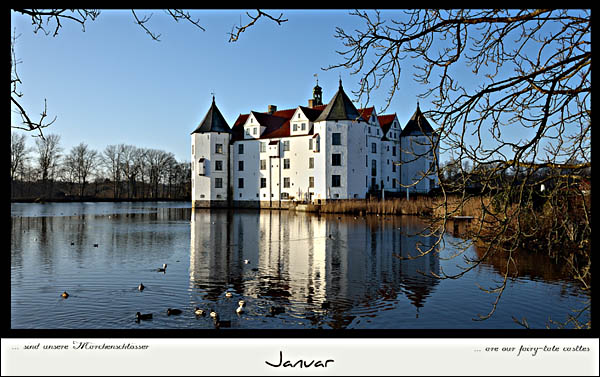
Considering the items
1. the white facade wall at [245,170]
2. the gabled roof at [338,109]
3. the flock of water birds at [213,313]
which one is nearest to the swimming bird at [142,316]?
the flock of water birds at [213,313]

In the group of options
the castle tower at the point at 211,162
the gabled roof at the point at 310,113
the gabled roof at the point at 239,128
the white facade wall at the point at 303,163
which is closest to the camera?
the white facade wall at the point at 303,163

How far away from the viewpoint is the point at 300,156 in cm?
4425

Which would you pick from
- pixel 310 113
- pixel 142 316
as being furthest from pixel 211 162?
pixel 142 316

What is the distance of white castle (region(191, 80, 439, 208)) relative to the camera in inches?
1629

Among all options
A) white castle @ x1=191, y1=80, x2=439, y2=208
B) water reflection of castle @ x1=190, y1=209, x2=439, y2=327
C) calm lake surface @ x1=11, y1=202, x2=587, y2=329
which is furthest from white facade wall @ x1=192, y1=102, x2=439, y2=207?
calm lake surface @ x1=11, y1=202, x2=587, y2=329

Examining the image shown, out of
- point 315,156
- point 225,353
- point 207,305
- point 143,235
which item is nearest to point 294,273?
point 207,305

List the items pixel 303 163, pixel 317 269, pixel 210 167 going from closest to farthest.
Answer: pixel 317 269, pixel 303 163, pixel 210 167

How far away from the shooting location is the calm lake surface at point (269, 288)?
6.24 metres

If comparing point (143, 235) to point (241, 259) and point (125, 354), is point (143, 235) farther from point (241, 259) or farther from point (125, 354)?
point (125, 354)

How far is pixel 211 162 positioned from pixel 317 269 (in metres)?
38.5

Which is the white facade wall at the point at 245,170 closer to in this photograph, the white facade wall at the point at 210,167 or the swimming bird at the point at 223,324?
the white facade wall at the point at 210,167

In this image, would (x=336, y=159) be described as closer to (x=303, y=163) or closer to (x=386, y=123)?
(x=303, y=163)

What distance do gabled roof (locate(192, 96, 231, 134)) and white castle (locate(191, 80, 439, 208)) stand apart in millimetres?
58
